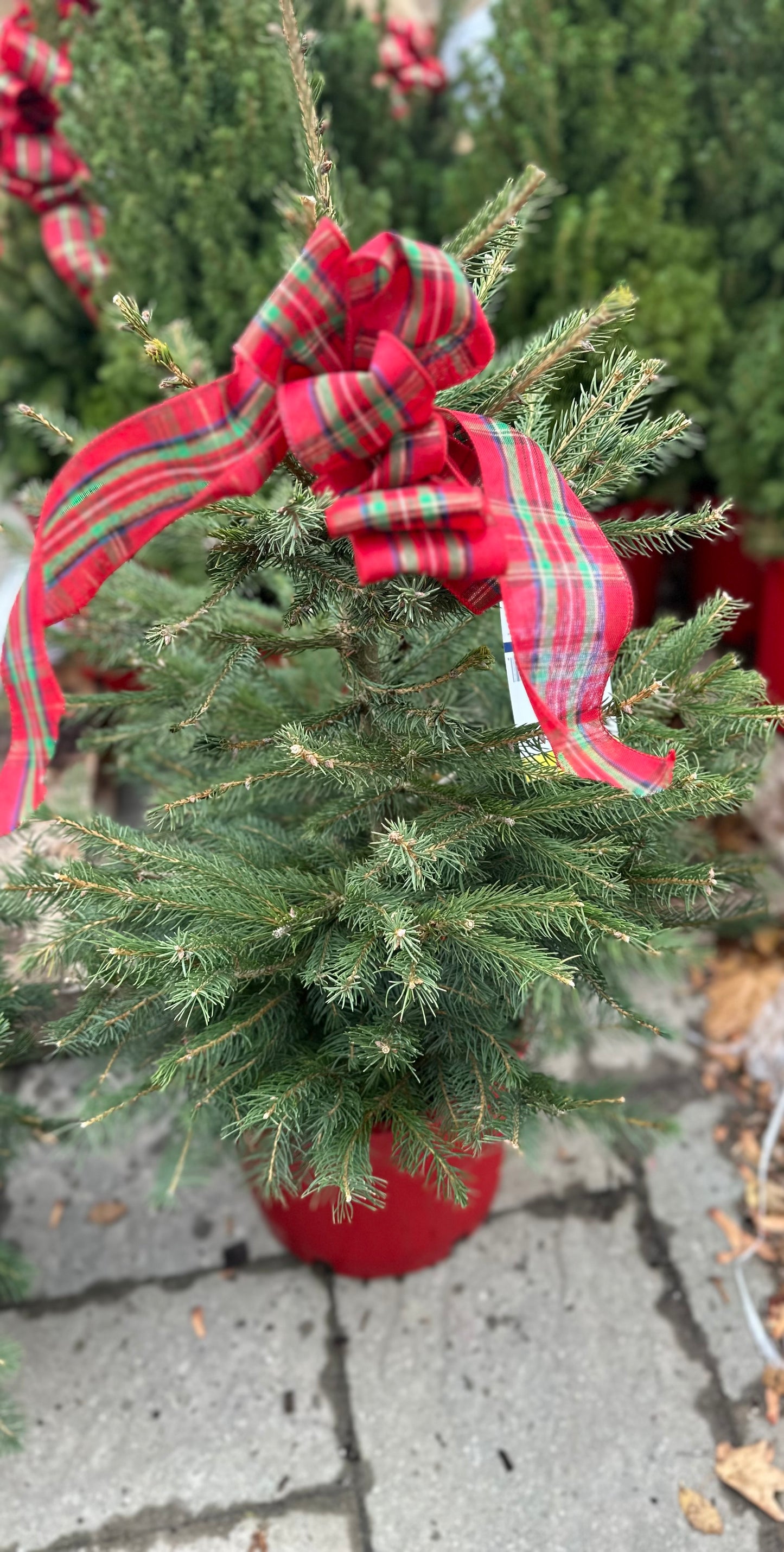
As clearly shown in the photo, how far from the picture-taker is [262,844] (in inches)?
49.6

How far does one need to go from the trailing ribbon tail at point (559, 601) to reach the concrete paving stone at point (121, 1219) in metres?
1.08

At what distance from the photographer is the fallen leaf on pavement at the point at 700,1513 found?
140 cm

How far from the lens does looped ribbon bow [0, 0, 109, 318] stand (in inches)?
88.6

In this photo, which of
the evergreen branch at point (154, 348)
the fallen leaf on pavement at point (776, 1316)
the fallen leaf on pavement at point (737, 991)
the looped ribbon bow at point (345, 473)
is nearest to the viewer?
the looped ribbon bow at point (345, 473)

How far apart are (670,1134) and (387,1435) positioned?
0.65 meters

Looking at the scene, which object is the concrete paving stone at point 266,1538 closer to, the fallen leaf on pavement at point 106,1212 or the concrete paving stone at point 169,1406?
the concrete paving stone at point 169,1406

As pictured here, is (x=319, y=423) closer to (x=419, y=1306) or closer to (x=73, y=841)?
(x=73, y=841)

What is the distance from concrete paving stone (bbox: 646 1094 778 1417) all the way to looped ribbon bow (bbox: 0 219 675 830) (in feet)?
3.89

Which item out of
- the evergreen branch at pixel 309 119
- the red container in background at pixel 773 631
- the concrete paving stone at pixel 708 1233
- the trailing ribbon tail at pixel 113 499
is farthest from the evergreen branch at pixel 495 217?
the red container in background at pixel 773 631

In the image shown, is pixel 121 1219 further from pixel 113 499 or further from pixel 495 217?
pixel 495 217

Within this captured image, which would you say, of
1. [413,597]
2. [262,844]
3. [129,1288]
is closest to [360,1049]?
[262,844]

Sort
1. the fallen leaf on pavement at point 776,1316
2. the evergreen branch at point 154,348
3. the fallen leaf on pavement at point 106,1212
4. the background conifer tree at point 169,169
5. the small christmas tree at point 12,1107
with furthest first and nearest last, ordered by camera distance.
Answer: the background conifer tree at point 169,169 < the fallen leaf on pavement at point 106,1212 < the fallen leaf on pavement at point 776,1316 < the small christmas tree at point 12,1107 < the evergreen branch at point 154,348

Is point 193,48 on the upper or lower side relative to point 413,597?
upper

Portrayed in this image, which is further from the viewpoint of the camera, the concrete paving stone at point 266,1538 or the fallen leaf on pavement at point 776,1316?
the fallen leaf on pavement at point 776,1316
